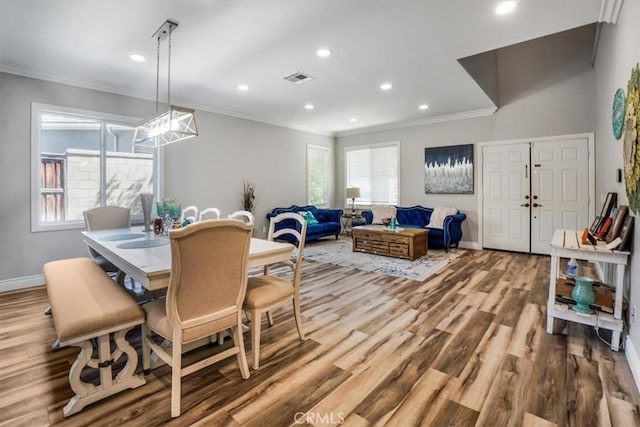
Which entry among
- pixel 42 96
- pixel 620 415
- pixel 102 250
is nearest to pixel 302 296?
pixel 102 250

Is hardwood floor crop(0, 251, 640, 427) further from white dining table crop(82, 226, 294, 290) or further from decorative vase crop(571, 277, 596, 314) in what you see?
white dining table crop(82, 226, 294, 290)

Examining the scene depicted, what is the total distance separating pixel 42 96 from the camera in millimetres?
3934

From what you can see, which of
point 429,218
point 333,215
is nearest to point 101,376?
point 333,215

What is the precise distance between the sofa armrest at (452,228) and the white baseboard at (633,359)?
3.53 metres

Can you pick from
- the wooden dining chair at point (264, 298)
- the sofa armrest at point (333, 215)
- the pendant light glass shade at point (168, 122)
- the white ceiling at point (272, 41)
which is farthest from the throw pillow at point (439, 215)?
the pendant light glass shade at point (168, 122)

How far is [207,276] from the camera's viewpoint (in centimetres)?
176

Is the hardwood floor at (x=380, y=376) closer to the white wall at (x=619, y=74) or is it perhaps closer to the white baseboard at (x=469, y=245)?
the white wall at (x=619, y=74)

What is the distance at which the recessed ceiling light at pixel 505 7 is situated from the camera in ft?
8.30

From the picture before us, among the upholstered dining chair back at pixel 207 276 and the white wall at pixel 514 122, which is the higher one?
the white wall at pixel 514 122

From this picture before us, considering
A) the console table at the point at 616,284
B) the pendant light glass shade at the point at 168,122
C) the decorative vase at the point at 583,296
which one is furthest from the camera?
the pendant light glass shade at the point at 168,122

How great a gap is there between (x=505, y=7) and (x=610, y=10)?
3.05ft

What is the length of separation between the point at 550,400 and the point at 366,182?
6.44 m

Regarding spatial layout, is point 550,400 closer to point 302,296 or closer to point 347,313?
point 347,313

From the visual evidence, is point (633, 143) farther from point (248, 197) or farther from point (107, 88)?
point (107, 88)
